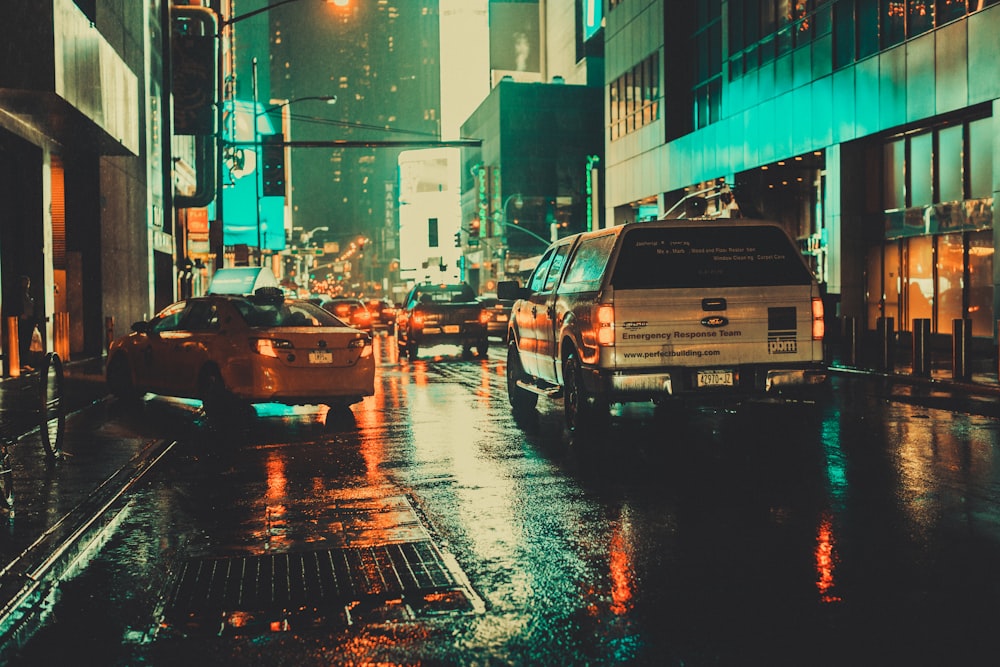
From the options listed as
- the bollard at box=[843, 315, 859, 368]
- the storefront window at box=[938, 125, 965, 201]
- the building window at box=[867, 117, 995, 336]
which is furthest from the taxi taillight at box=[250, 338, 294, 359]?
the storefront window at box=[938, 125, 965, 201]

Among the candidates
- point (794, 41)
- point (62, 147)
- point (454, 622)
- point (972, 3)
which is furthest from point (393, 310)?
point (454, 622)

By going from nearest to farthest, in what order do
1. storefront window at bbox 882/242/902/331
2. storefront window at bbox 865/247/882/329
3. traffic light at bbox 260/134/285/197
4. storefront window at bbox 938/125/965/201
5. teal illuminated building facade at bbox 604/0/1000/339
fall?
teal illuminated building facade at bbox 604/0/1000/339
storefront window at bbox 938/125/965/201
storefront window at bbox 882/242/902/331
storefront window at bbox 865/247/882/329
traffic light at bbox 260/134/285/197

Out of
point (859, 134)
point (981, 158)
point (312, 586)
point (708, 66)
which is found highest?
point (708, 66)

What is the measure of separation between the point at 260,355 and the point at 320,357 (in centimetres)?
74

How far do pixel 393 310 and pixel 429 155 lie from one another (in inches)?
5278

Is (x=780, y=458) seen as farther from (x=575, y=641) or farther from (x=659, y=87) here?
(x=659, y=87)

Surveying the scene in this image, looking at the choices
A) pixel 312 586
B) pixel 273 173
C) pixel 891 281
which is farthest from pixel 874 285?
pixel 273 173

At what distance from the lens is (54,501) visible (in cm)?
812

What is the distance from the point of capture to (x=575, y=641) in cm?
481

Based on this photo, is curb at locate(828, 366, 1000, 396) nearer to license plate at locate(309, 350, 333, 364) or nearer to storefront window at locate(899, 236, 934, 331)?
license plate at locate(309, 350, 333, 364)

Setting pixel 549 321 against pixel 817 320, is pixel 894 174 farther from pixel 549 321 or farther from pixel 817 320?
pixel 817 320

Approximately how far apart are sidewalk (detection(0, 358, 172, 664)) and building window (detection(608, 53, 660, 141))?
34015 millimetres

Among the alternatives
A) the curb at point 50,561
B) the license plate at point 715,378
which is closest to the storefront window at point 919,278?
the license plate at point 715,378

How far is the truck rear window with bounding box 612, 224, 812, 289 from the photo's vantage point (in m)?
11.1
